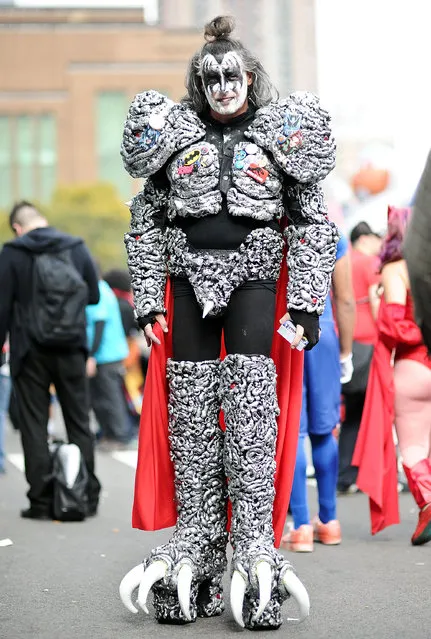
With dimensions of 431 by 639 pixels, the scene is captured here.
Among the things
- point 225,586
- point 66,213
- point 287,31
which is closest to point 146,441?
point 225,586

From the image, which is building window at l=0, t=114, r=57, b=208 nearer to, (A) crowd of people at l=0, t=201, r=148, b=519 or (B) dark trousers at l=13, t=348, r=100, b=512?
(A) crowd of people at l=0, t=201, r=148, b=519

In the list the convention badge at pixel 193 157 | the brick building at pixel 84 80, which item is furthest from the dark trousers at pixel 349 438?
the brick building at pixel 84 80

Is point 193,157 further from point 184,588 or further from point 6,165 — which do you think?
point 6,165

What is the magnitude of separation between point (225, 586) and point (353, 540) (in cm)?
166

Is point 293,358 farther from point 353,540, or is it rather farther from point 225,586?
point 353,540


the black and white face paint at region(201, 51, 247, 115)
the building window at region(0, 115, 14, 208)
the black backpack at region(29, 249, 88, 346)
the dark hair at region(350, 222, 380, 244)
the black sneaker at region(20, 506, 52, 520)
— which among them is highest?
the building window at region(0, 115, 14, 208)

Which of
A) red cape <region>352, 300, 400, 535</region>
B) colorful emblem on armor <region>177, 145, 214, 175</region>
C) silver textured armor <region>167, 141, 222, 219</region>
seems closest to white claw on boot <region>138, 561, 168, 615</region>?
silver textured armor <region>167, 141, 222, 219</region>

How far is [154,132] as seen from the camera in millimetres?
5152

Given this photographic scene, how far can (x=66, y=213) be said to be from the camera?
95250 mm

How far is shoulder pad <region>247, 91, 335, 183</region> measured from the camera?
199 inches

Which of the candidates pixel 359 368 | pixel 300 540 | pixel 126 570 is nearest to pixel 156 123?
pixel 126 570

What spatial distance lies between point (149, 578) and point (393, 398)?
280 centimetres

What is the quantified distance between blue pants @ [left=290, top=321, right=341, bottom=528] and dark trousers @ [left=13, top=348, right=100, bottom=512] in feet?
5.95

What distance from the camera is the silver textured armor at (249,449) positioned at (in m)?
5.05
